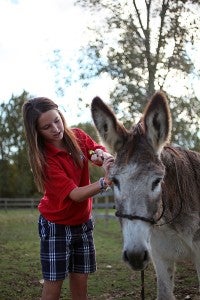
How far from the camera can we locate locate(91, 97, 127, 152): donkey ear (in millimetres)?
3504

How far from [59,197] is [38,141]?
0.55 metres

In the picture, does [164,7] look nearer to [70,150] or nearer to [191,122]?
[191,122]

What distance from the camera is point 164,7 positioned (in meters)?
15.2

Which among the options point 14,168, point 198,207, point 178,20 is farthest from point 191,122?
point 14,168

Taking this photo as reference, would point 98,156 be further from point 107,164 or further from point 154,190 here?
point 154,190

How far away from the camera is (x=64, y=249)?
159 inches

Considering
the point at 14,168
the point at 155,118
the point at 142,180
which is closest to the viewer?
the point at 142,180

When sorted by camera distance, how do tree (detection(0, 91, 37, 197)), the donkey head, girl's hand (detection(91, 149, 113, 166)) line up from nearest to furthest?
the donkey head, girl's hand (detection(91, 149, 113, 166)), tree (detection(0, 91, 37, 197))

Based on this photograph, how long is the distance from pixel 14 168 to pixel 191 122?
91.1 ft

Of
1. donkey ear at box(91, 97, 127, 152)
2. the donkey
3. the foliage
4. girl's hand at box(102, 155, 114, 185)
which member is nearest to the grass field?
the donkey

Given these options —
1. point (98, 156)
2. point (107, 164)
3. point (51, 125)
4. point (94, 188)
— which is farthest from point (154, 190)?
point (51, 125)

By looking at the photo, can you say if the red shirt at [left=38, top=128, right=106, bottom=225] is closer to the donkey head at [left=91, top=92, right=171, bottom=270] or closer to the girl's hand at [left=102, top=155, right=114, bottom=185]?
the girl's hand at [left=102, top=155, right=114, bottom=185]

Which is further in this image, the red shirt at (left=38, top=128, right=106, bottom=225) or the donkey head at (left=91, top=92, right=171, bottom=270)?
the red shirt at (left=38, top=128, right=106, bottom=225)

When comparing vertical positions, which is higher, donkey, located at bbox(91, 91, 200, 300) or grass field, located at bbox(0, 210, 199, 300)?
donkey, located at bbox(91, 91, 200, 300)
